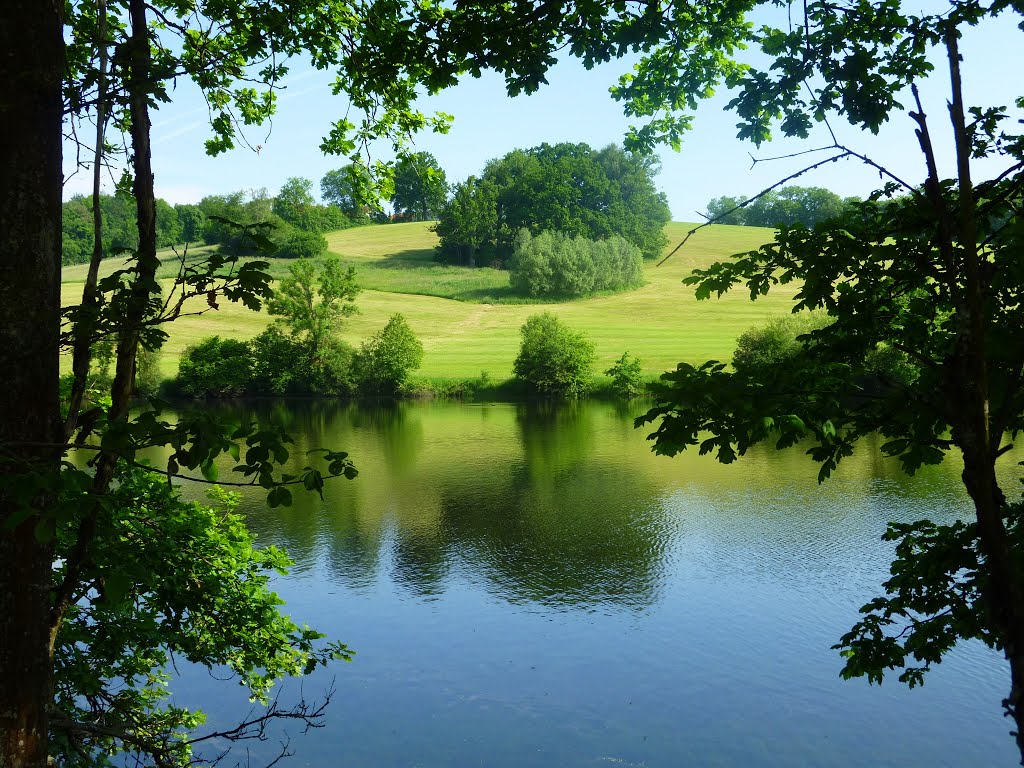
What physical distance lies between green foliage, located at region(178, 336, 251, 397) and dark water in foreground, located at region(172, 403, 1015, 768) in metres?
21.7

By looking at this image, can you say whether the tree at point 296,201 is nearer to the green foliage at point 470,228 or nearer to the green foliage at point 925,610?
the green foliage at point 470,228

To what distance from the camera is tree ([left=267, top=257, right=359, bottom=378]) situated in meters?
46.8

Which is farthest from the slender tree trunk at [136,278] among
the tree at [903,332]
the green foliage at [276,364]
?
the green foliage at [276,364]

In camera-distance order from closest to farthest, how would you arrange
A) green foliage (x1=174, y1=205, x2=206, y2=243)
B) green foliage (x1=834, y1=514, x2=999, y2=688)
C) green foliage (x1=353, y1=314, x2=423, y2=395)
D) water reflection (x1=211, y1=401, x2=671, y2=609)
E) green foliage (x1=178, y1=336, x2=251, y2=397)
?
1. green foliage (x1=834, y1=514, x2=999, y2=688)
2. water reflection (x1=211, y1=401, x2=671, y2=609)
3. green foliage (x1=178, y1=336, x2=251, y2=397)
4. green foliage (x1=353, y1=314, x2=423, y2=395)
5. green foliage (x1=174, y1=205, x2=206, y2=243)

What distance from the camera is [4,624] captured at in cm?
299

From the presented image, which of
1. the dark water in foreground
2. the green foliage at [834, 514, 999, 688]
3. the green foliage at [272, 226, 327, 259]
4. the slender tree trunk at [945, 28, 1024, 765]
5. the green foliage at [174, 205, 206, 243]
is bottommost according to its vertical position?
the dark water in foreground

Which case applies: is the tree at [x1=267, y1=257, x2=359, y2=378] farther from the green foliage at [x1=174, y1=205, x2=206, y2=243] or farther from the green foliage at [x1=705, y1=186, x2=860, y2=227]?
the green foliage at [x1=174, y1=205, x2=206, y2=243]

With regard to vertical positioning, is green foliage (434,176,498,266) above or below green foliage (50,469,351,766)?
above

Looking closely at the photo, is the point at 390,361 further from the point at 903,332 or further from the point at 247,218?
the point at 903,332

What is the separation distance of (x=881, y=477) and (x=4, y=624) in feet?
75.0

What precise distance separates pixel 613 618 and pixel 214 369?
114 feet

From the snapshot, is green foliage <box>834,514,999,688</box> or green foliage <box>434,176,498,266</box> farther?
green foliage <box>434,176,498,266</box>

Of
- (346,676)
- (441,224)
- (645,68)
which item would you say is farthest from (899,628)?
(441,224)

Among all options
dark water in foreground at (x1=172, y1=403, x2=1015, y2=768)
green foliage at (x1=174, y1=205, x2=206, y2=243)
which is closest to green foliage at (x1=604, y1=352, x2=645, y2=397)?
dark water in foreground at (x1=172, y1=403, x2=1015, y2=768)
